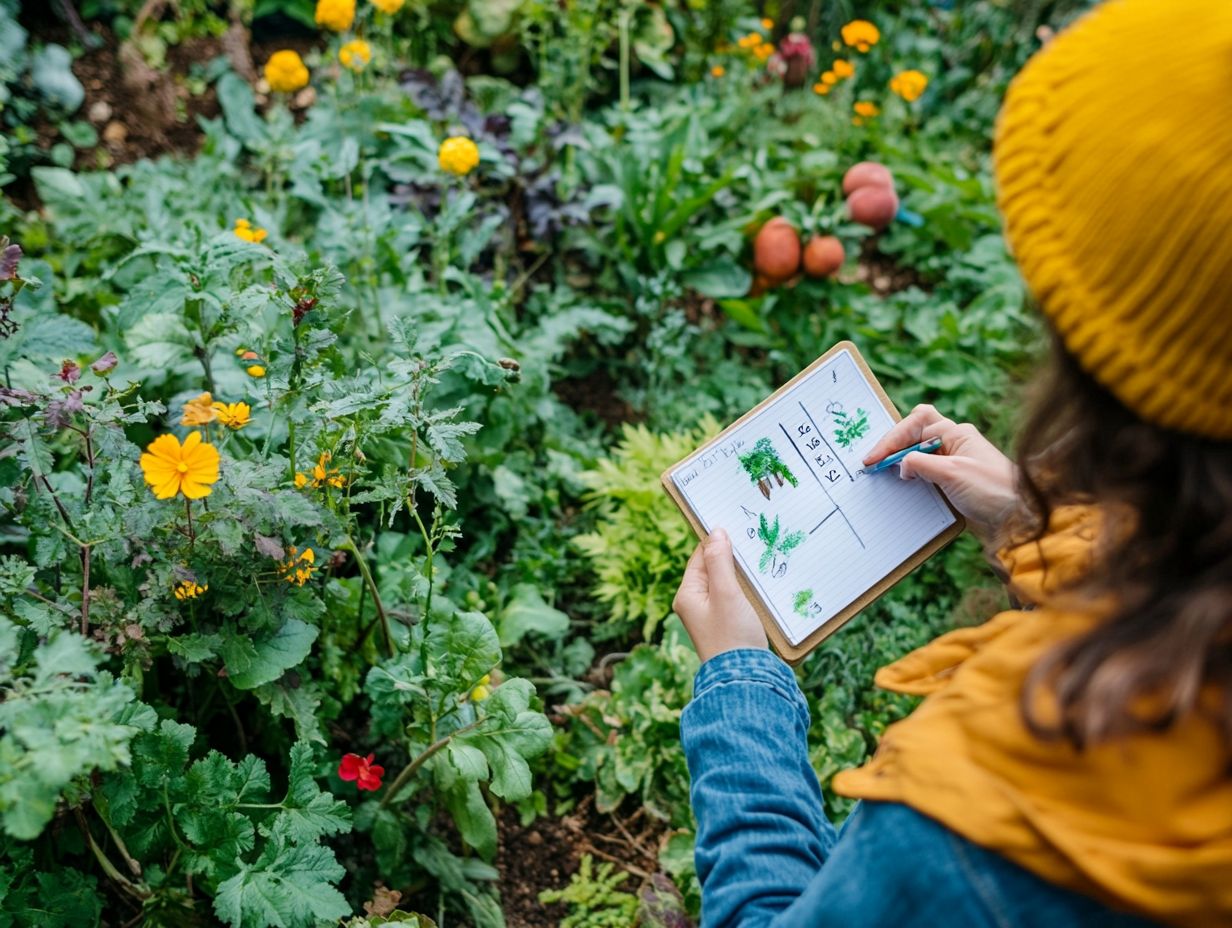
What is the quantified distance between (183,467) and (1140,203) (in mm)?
1092

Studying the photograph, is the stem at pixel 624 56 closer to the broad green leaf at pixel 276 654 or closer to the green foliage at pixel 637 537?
the green foliage at pixel 637 537

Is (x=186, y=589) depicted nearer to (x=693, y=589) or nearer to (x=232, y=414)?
(x=232, y=414)

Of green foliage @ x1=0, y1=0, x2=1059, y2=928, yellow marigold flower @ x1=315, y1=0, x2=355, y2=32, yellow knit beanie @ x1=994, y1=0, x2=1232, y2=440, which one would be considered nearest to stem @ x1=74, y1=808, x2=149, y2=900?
green foliage @ x1=0, y1=0, x2=1059, y2=928

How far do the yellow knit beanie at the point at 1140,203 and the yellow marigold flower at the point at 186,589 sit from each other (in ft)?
3.66

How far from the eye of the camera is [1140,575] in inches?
28.8

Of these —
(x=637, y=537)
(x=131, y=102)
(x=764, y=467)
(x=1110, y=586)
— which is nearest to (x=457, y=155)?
(x=637, y=537)

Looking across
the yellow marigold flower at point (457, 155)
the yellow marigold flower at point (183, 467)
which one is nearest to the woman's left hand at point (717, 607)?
the yellow marigold flower at point (183, 467)

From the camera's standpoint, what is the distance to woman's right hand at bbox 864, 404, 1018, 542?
1358 mm

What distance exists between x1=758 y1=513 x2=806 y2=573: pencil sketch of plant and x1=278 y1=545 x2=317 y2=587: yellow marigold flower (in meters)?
0.70

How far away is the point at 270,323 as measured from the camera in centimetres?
194

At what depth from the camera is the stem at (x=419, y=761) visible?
1.49m

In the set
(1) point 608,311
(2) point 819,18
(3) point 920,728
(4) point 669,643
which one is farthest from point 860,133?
(3) point 920,728

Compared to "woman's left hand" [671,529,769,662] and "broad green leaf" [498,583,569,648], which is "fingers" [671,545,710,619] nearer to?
"woman's left hand" [671,529,769,662]

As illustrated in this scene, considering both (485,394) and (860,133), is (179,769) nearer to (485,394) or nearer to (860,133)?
(485,394)
